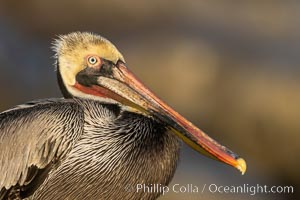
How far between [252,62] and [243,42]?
79cm

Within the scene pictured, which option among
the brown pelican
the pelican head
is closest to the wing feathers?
the brown pelican

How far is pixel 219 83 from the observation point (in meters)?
13.4

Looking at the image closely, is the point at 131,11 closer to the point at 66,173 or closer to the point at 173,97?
the point at 173,97

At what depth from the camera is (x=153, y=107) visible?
21.9 ft

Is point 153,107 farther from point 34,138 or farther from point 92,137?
point 34,138

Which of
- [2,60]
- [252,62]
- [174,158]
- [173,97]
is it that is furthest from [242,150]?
[174,158]

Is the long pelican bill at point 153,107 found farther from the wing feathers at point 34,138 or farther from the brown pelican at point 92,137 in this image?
the wing feathers at point 34,138

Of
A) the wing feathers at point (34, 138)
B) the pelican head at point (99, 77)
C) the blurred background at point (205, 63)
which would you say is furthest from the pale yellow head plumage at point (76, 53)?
the blurred background at point (205, 63)

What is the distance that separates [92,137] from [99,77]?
44 centimetres

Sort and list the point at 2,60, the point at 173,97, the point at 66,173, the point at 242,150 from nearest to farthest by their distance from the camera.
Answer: the point at 66,173 → the point at 242,150 → the point at 173,97 → the point at 2,60

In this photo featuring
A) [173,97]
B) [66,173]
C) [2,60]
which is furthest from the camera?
[2,60]

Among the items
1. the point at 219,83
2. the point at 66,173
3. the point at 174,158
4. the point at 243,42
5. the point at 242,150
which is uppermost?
the point at 243,42

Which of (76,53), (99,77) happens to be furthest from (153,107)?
(76,53)

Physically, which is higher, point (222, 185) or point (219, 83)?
point (219, 83)
